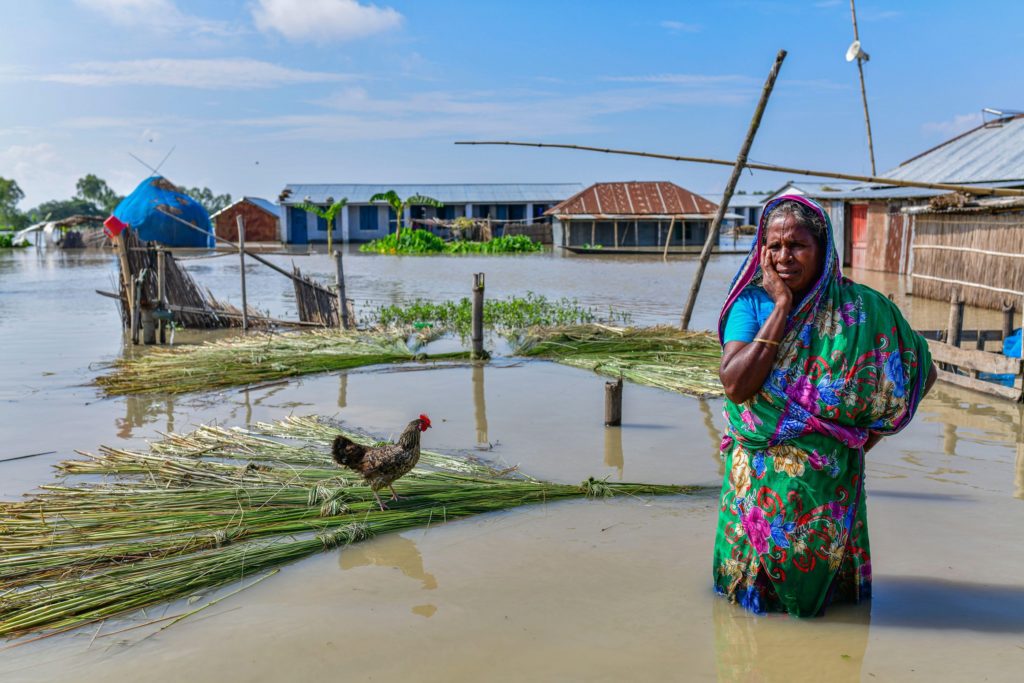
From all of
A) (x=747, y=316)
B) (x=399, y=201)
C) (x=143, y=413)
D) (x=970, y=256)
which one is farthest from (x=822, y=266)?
(x=399, y=201)

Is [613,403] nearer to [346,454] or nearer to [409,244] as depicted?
[346,454]

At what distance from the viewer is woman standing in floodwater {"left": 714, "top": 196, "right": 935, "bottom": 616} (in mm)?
2564

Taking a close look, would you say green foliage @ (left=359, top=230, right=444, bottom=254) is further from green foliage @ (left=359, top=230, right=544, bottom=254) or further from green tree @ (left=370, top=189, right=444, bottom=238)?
green tree @ (left=370, top=189, right=444, bottom=238)

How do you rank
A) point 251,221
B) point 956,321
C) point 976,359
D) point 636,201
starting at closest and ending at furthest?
point 976,359 < point 956,321 < point 636,201 < point 251,221

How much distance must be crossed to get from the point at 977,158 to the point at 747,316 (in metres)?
17.0

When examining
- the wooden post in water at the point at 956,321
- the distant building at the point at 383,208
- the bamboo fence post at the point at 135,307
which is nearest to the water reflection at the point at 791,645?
the wooden post in water at the point at 956,321

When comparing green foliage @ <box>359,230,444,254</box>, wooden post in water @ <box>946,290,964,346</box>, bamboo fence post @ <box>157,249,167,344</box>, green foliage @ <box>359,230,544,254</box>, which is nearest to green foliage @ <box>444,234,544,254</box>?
green foliage @ <box>359,230,544,254</box>

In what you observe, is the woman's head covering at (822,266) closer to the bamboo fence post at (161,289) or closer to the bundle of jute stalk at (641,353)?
the bundle of jute stalk at (641,353)

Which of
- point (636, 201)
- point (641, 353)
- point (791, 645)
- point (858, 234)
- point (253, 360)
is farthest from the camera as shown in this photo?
point (636, 201)

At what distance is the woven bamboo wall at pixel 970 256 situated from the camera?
12.1 meters

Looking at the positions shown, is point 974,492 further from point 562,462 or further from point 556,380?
point 556,380

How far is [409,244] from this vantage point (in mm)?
33031

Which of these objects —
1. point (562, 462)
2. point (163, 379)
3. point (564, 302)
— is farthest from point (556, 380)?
point (564, 302)

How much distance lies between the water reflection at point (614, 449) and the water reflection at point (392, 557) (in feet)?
5.06
